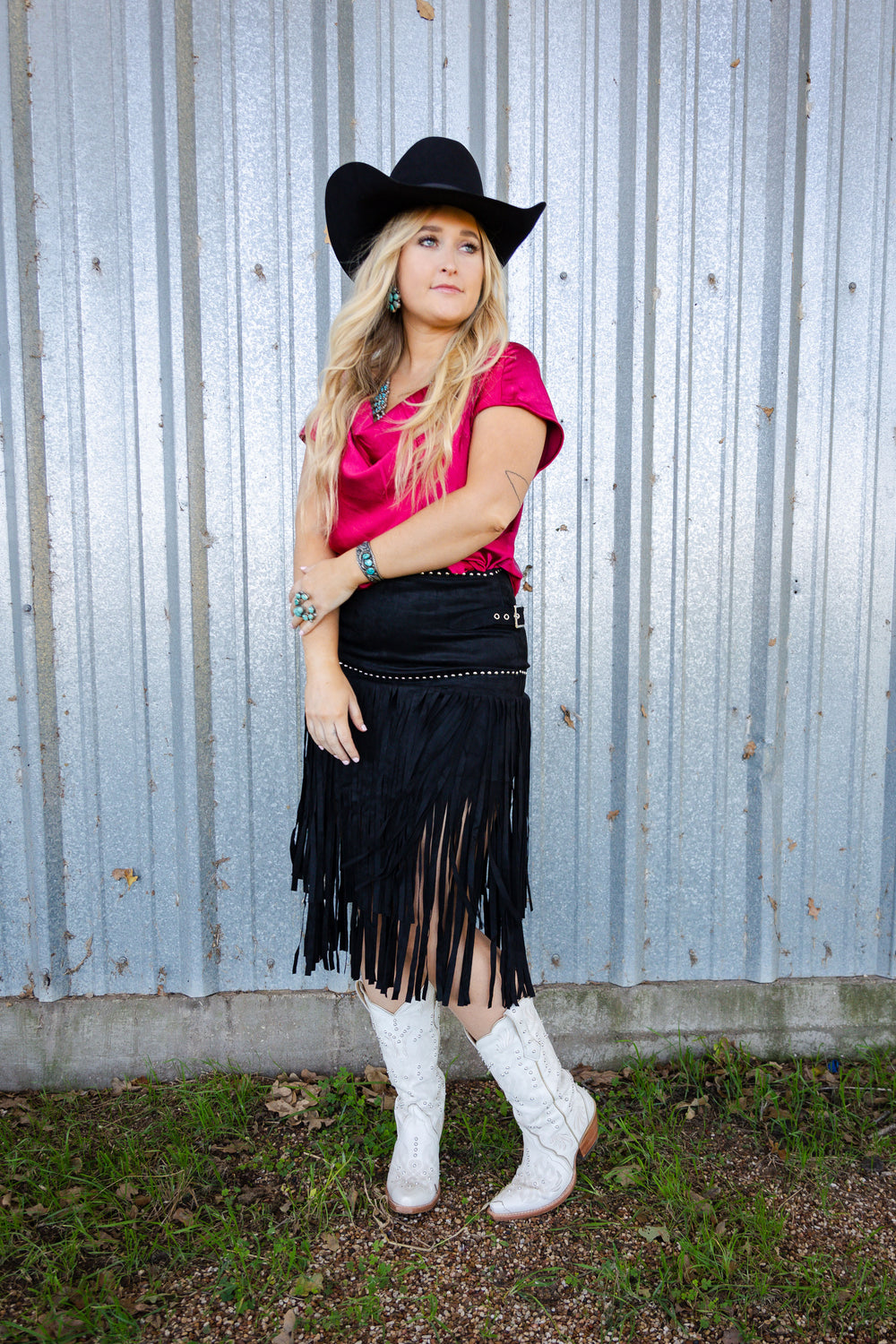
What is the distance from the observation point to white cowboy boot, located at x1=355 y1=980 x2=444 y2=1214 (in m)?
1.88

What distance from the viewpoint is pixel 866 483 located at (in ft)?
8.41

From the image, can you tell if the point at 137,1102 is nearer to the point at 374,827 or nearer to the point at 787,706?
the point at 374,827

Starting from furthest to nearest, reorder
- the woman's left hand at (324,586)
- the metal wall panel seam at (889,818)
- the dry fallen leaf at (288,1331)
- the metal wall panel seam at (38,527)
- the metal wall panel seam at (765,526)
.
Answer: the metal wall panel seam at (889,818) → the metal wall panel seam at (765,526) → the metal wall panel seam at (38,527) → the woman's left hand at (324,586) → the dry fallen leaf at (288,1331)

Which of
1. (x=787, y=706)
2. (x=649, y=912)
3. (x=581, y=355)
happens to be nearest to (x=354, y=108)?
(x=581, y=355)

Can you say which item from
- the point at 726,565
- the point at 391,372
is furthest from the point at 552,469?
the point at 391,372

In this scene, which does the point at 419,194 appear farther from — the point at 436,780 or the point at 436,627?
the point at 436,780

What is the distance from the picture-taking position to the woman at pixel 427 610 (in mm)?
1652

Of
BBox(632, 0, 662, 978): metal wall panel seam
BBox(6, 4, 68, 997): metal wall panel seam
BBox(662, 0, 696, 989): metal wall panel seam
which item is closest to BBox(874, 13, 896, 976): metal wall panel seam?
BBox(662, 0, 696, 989): metal wall panel seam

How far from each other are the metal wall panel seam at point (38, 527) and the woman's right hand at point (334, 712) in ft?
3.75

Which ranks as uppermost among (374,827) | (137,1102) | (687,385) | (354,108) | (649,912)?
(354,108)

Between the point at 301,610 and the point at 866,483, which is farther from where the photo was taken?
the point at 866,483

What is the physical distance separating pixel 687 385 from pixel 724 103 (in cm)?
81

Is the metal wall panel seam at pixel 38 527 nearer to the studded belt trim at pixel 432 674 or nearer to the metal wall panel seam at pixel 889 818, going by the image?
the studded belt trim at pixel 432 674

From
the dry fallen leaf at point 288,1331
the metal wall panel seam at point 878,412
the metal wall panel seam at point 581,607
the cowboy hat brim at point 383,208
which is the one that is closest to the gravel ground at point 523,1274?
the dry fallen leaf at point 288,1331
